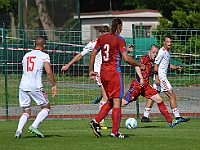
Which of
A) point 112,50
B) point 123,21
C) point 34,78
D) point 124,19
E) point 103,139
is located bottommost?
point 103,139

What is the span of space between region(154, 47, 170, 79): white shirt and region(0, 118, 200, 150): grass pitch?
1217 mm

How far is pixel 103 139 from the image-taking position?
11.3m

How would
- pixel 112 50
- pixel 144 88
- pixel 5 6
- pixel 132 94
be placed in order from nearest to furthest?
pixel 112 50
pixel 144 88
pixel 132 94
pixel 5 6

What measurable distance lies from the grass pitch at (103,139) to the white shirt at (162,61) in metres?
1.22

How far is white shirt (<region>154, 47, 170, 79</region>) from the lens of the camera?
15.4 metres

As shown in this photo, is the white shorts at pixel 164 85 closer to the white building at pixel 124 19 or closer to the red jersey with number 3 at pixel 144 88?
the red jersey with number 3 at pixel 144 88

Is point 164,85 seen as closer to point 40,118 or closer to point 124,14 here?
point 40,118

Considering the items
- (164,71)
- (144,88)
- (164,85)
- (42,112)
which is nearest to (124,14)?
(164,71)

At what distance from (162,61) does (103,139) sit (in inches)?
182

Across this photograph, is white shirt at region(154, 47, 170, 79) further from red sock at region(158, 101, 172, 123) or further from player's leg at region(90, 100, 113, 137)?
player's leg at region(90, 100, 113, 137)

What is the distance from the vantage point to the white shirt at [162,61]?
1535 cm

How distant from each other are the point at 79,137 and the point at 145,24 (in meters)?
26.4

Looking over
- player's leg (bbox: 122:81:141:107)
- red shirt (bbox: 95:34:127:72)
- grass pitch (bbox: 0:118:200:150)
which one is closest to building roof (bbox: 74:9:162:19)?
player's leg (bbox: 122:81:141:107)

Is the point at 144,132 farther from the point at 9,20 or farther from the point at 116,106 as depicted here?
the point at 9,20
